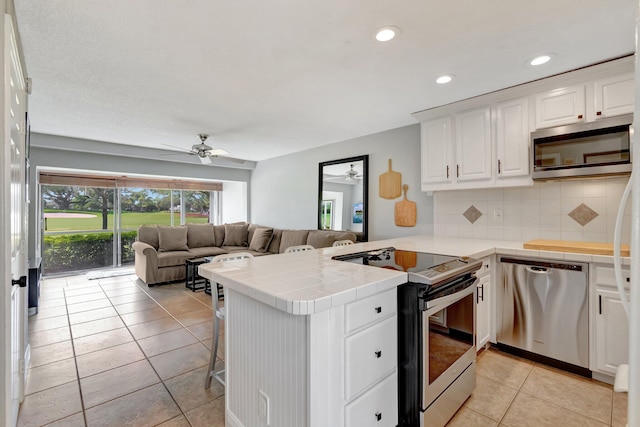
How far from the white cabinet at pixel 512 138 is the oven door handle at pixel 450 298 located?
134cm

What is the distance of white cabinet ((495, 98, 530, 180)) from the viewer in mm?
2600

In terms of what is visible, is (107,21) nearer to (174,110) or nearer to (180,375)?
(174,110)

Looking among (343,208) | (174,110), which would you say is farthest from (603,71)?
(174,110)

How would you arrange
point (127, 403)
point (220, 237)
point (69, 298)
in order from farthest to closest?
1. point (220, 237)
2. point (69, 298)
3. point (127, 403)

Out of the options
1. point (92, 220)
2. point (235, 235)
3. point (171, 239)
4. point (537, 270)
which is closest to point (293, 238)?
point (235, 235)

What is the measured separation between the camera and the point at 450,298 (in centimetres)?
167

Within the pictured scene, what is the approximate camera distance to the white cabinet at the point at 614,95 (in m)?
2.13

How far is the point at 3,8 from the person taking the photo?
4.00 feet

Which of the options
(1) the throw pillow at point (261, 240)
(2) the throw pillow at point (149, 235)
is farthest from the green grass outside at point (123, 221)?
(1) the throw pillow at point (261, 240)

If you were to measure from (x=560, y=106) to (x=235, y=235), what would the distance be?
5.61 m

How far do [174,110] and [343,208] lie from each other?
8.75 feet

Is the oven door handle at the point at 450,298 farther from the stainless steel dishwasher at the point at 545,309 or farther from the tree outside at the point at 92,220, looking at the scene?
the tree outside at the point at 92,220

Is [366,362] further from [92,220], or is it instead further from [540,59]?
[92,220]

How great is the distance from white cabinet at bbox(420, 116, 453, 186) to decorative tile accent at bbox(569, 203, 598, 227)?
1083mm
